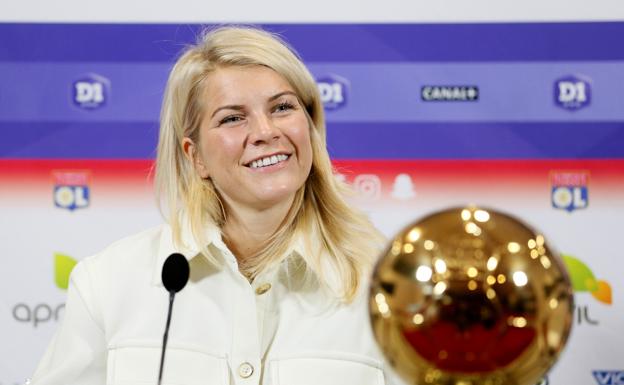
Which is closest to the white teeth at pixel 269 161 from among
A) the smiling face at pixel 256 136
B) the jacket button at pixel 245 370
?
the smiling face at pixel 256 136

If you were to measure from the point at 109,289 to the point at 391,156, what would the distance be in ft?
3.04

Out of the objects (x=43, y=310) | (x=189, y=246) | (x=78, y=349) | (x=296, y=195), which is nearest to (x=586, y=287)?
(x=296, y=195)

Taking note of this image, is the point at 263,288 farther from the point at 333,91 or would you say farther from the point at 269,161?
the point at 333,91

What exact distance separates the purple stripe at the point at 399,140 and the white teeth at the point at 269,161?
2.08ft

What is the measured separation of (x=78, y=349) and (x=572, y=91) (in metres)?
1.45

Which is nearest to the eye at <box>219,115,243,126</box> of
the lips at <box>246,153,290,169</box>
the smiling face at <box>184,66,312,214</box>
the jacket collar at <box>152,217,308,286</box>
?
the smiling face at <box>184,66,312,214</box>

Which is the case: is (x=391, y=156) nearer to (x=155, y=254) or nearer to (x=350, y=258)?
(x=350, y=258)

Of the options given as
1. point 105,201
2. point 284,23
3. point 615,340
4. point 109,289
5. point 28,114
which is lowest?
point 615,340

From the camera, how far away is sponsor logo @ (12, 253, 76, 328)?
2455 millimetres

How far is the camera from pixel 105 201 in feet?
8.11

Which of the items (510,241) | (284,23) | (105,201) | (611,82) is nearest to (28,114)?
(105,201)

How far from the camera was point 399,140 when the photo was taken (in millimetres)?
2467

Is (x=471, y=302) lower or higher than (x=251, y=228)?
lower

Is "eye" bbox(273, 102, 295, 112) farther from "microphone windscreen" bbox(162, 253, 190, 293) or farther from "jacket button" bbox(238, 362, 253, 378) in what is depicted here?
"microphone windscreen" bbox(162, 253, 190, 293)
